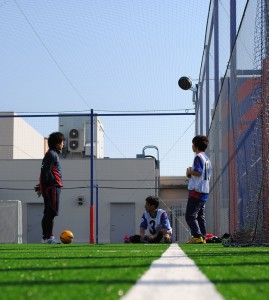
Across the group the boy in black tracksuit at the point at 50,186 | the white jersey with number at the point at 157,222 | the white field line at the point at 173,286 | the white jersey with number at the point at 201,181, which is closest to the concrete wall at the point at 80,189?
the white jersey with number at the point at 157,222

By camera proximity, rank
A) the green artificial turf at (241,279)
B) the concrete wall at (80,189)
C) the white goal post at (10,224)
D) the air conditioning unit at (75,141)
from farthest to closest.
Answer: the air conditioning unit at (75,141), the concrete wall at (80,189), the white goal post at (10,224), the green artificial turf at (241,279)

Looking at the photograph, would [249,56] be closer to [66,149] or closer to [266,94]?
[266,94]

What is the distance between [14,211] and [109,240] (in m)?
10.8

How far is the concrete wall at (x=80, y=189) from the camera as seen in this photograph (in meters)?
25.0

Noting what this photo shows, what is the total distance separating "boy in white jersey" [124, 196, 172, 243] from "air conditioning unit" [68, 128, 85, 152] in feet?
56.0

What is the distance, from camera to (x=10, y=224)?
1394cm

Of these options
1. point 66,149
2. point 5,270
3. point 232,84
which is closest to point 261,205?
point 232,84

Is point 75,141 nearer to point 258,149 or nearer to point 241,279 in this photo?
point 258,149

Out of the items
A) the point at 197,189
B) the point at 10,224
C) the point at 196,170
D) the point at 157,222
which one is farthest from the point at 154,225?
the point at 10,224

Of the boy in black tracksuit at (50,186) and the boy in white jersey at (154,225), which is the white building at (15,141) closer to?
the boy in white jersey at (154,225)

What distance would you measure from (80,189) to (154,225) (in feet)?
51.6

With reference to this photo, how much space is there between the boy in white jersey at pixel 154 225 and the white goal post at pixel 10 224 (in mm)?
4237

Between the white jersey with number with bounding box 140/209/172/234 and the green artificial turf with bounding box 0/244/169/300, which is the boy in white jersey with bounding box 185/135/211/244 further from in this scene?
the green artificial turf with bounding box 0/244/169/300

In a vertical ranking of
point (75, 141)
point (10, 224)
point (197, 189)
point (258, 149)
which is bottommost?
point (10, 224)
